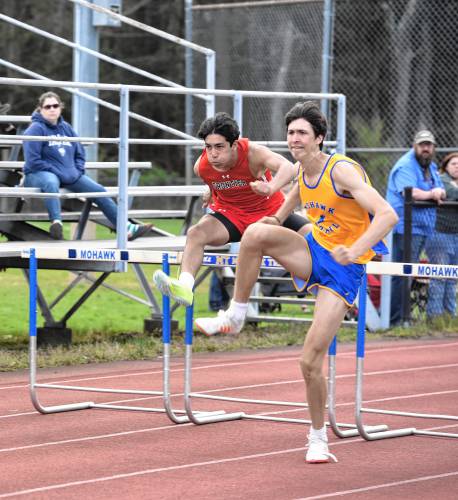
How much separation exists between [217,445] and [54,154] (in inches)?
189

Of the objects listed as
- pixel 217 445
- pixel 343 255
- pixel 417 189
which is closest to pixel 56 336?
pixel 417 189

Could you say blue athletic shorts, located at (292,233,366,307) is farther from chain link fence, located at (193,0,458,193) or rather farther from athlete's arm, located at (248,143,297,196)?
chain link fence, located at (193,0,458,193)

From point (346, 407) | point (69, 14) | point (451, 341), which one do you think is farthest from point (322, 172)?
point (69, 14)

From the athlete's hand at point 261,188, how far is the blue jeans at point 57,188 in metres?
3.91

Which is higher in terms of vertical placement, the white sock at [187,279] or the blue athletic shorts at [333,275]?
the blue athletic shorts at [333,275]

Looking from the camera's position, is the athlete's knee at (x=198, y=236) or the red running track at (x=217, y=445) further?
the athlete's knee at (x=198, y=236)

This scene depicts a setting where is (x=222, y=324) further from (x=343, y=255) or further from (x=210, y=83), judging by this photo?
(x=210, y=83)

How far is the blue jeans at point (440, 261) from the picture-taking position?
14.1m

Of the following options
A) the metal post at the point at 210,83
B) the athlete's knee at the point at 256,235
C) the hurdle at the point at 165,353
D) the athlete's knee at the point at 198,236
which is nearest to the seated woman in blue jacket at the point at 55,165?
the metal post at the point at 210,83

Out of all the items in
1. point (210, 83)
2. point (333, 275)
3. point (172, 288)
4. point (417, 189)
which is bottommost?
point (172, 288)

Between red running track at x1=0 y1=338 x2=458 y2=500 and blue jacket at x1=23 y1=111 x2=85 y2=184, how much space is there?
183cm

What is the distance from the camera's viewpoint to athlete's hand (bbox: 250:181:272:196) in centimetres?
807

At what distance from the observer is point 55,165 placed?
39.3ft

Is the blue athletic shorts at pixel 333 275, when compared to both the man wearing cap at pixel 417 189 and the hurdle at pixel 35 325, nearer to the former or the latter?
the hurdle at pixel 35 325
